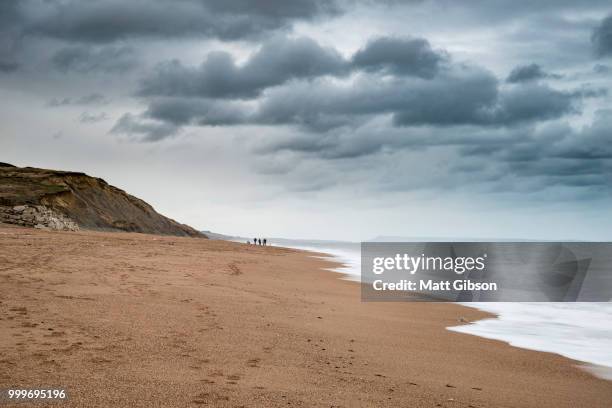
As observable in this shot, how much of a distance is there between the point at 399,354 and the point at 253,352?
2.56 m

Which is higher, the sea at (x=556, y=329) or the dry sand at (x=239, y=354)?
the dry sand at (x=239, y=354)

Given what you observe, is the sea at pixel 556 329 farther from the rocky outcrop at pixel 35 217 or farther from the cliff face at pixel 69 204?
the cliff face at pixel 69 204

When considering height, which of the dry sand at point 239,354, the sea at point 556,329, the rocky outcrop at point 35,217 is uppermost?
the rocky outcrop at point 35,217

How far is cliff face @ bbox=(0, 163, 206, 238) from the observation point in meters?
47.4

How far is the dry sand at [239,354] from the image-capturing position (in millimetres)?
5555

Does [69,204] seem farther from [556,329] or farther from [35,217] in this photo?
[556,329]

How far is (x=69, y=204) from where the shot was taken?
56.4m

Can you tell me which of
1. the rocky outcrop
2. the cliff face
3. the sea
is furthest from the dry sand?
the cliff face

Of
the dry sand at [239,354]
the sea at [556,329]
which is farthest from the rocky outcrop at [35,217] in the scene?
the sea at [556,329]

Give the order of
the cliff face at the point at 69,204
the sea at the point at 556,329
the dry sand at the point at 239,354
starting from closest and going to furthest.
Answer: the dry sand at the point at 239,354
the sea at the point at 556,329
the cliff face at the point at 69,204

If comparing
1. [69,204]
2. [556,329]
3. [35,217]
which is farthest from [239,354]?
[69,204]

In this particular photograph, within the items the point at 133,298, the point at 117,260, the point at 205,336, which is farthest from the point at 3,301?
the point at 117,260

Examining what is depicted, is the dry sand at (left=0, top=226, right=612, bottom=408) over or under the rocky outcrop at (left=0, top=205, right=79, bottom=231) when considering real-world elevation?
under

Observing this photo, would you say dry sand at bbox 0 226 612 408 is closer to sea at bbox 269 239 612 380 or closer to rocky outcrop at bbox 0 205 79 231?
sea at bbox 269 239 612 380
